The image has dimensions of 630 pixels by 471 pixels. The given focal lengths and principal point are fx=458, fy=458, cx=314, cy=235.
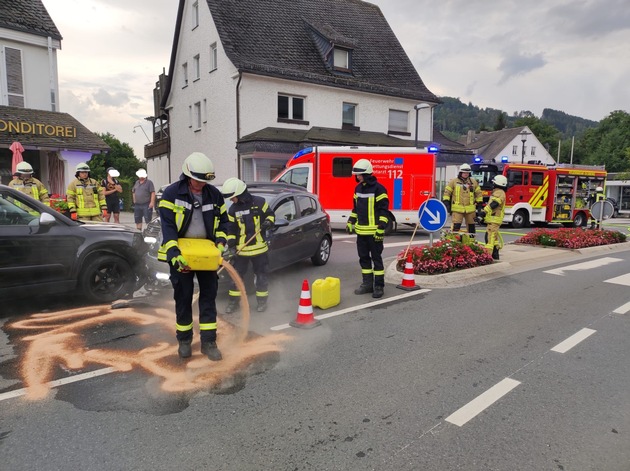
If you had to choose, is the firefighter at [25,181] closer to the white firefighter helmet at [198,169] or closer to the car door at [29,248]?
the car door at [29,248]

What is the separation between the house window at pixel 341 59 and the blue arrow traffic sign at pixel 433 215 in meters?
17.1

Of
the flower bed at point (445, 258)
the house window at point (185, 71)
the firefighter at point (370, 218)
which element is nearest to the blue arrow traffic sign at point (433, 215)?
the flower bed at point (445, 258)

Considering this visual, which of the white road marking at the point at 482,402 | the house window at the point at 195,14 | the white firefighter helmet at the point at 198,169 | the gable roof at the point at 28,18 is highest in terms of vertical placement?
the house window at the point at 195,14

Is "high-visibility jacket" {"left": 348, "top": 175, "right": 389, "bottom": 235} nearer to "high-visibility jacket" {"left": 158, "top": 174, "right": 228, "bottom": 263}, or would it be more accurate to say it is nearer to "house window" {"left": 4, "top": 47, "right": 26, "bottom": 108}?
"high-visibility jacket" {"left": 158, "top": 174, "right": 228, "bottom": 263}

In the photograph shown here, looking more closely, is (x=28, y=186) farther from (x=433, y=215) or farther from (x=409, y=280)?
(x=433, y=215)

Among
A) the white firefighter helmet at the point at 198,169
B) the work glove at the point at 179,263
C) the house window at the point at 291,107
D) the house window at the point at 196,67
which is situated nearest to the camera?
the work glove at the point at 179,263

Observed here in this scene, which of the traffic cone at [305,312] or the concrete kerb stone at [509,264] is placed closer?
the traffic cone at [305,312]

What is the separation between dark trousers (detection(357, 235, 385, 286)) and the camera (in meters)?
6.74

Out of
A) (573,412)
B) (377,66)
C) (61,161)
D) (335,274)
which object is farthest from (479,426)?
Answer: (377,66)

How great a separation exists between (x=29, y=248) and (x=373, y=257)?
452cm

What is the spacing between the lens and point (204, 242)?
4258 millimetres

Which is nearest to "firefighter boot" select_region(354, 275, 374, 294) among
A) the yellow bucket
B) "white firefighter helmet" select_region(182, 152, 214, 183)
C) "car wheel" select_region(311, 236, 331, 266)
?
"car wheel" select_region(311, 236, 331, 266)

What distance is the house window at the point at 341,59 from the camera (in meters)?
23.6

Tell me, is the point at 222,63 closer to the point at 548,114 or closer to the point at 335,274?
the point at 335,274
